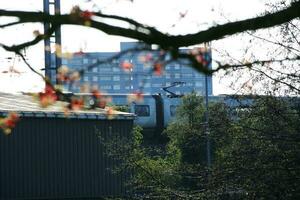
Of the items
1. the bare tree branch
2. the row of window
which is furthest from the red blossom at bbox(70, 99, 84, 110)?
the row of window

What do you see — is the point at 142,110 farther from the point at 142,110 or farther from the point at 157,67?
the point at 157,67

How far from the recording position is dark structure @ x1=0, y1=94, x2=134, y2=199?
24328 mm

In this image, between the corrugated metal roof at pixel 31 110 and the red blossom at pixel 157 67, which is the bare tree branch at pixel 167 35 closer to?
the red blossom at pixel 157 67

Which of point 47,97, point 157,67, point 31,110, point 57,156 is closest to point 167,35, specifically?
point 157,67

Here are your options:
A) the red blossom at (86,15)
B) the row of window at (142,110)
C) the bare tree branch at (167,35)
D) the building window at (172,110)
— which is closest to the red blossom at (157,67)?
the bare tree branch at (167,35)

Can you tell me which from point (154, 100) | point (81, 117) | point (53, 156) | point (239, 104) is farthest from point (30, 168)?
point (154, 100)

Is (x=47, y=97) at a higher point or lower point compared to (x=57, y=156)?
higher

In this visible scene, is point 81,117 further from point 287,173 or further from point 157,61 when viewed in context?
point 157,61

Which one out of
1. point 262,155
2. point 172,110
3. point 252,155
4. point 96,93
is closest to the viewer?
point 96,93

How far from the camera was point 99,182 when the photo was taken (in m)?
26.5

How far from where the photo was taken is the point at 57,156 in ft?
83.8

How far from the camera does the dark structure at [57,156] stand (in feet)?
79.8

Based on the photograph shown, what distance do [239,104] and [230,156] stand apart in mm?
1042

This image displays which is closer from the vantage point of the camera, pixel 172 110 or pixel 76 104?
pixel 76 104
